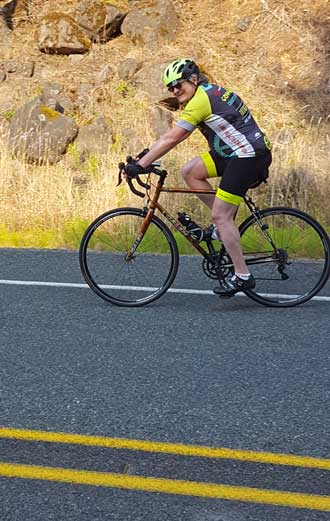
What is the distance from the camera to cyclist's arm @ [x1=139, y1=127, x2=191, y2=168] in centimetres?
641

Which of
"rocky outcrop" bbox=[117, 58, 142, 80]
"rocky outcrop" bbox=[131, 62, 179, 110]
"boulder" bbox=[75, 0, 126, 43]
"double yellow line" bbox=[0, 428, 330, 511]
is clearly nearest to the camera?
"double yellow line" bbox=[0, 428, 330, 511]

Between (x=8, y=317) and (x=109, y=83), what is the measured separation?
1144 cm

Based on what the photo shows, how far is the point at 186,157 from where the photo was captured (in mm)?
12133

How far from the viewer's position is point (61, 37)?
61.7ft

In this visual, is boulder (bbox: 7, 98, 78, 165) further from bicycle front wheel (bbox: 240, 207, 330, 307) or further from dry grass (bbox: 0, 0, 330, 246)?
bicycle front wheel (bbox: 240, 207, 330, 307)

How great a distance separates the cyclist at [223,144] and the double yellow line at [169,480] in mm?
2728

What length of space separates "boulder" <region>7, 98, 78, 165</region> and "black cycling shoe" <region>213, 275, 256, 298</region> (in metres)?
7.07

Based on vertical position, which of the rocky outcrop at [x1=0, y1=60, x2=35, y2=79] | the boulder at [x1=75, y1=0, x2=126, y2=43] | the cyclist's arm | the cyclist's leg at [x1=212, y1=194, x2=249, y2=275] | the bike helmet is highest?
the bike helmet

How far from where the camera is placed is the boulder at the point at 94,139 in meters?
14.2

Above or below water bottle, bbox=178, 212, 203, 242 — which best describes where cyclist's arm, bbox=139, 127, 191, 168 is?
above

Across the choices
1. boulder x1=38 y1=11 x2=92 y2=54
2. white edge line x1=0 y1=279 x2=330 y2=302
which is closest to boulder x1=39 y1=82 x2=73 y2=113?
boulder x1=38 y1=11 x2=92 y2=54

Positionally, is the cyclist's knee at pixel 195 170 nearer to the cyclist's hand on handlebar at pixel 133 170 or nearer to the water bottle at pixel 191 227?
the water bottle at pixel 191 227

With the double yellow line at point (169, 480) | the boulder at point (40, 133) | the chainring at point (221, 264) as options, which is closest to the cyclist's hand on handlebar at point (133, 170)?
the chainring at point (221, 264)

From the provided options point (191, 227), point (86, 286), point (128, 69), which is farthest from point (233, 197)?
point (128, 69)
